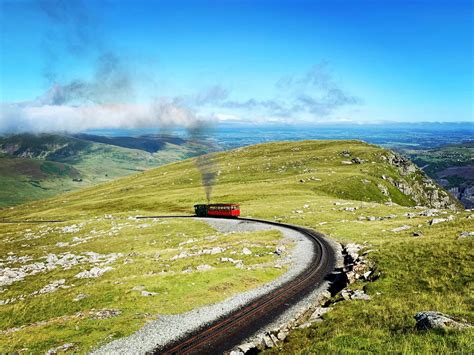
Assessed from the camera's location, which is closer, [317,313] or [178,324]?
[317,313]

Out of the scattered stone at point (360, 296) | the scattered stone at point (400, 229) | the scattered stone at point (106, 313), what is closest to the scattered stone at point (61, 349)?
the scattered stone at point (106, 313)

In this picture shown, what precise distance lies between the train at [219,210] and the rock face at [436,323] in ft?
229

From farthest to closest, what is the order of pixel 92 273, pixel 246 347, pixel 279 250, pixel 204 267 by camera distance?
1. pixel 279 250
2. pixel 92 273
3. pixel 204 267
4. pixel 246 347

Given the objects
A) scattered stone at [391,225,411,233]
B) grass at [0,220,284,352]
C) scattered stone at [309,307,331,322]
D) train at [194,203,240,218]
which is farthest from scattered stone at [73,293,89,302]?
train at [194,203,240,218]

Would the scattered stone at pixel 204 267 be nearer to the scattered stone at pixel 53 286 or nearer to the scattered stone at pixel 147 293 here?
the scattered stone at pixel 147 293

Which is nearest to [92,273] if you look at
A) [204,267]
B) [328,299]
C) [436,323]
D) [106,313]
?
[204,267]

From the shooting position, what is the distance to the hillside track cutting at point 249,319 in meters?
23.4

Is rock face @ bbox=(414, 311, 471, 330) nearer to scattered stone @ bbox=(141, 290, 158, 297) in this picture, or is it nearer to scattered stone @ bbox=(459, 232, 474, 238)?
scattered stone @ bbox=(141, 290, 158, 297)

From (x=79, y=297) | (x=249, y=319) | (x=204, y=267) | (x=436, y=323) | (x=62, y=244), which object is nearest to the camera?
(x=436, y=323)

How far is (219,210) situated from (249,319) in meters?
63.2

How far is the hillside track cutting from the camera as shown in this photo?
76.8 feet

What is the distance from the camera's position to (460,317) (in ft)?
65.2

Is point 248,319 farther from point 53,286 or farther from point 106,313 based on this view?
point 53,286

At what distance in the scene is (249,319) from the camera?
27.6m
